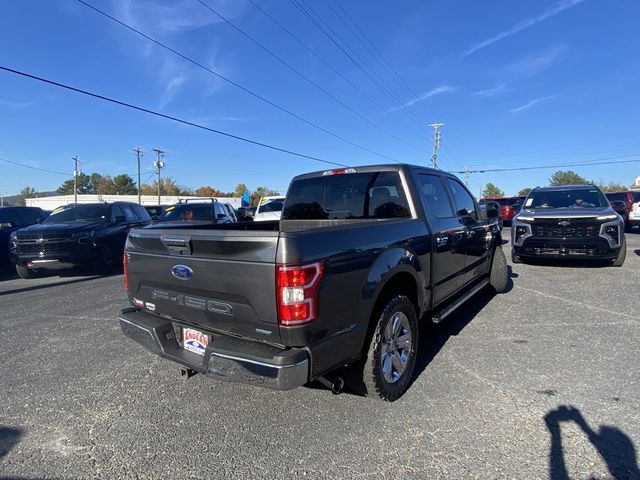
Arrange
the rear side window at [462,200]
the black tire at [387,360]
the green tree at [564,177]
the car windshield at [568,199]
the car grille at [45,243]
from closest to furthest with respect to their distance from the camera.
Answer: the black tire at [387,360]
the rear side window at [462,200]
the car grille at [45,243]
the car windshield at [568,199]
the green tree at [564,177]

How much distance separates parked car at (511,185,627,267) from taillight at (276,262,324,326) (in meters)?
7.60

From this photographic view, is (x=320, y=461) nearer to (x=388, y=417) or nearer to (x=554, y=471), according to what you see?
(x=388, y=417)

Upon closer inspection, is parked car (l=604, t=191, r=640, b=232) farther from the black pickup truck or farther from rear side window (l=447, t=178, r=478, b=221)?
the black pickup truck

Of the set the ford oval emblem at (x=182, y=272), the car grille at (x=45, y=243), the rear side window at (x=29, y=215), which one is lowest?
the car grille at (x=45, y=243)

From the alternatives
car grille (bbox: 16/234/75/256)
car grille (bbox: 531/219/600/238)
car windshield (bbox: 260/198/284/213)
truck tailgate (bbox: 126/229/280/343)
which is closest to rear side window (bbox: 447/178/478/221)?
truck tailgate (bbox: 126/229/280/343)

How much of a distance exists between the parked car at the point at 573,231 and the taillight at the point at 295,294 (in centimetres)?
760

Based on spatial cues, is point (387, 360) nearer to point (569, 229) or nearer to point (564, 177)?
point (569, 229)

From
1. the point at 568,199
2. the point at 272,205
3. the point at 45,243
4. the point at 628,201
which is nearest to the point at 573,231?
the point at 568,199

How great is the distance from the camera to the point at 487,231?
228 inches

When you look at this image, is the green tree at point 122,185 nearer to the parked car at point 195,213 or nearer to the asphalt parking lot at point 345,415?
the parked car at point 195,213

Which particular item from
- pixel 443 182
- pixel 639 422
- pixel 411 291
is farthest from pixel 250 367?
pixel 443 182

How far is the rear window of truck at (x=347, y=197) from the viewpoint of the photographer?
4023mm

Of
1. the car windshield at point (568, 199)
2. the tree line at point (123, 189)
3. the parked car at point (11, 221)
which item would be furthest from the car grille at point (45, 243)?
the tree line at point (123, 189)

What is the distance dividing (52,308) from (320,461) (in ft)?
18.7
